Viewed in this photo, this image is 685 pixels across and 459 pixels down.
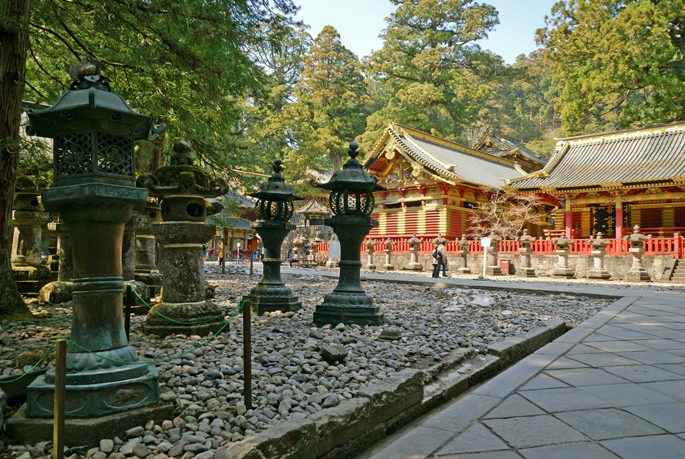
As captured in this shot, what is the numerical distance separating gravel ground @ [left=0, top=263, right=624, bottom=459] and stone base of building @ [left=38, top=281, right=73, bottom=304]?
0.24 m

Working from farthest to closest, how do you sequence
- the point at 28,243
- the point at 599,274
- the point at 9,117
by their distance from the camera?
the point at 599,274 → the point at 28,243 → the point at 9,117

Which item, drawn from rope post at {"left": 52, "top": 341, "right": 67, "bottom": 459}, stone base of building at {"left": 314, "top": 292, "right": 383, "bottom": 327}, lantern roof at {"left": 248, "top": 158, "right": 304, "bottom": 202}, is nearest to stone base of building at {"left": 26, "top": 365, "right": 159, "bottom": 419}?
rope post at {"left": 52, "top": 341, "right": 67, "bottom": 459}

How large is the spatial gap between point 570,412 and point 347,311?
3.07m

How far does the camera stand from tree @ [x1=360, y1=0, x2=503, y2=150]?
29422mm

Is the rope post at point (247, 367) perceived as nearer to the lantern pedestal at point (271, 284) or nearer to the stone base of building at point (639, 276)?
the lantern pedestal at point (271, 284)

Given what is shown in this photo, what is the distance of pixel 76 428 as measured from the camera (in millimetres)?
2221

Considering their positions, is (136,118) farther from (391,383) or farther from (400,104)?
(400,104)

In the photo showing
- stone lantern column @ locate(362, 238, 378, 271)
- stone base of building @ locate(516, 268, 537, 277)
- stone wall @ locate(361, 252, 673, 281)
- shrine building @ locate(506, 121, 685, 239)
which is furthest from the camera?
stone lantern column @ locate(362, 238, 378, 271)

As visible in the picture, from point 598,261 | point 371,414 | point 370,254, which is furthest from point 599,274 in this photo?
point 371,414

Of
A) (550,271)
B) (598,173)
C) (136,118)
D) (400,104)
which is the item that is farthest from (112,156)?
(400,104)

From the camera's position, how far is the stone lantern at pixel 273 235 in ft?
21.7

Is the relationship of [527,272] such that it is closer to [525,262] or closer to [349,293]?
[525,262]

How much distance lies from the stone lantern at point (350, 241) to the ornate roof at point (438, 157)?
15.3 metres

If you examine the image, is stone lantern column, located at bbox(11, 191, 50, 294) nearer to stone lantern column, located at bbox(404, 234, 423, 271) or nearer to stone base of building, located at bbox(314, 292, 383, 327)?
stone base of building, located at bbox(314, 292, 383, 327)
